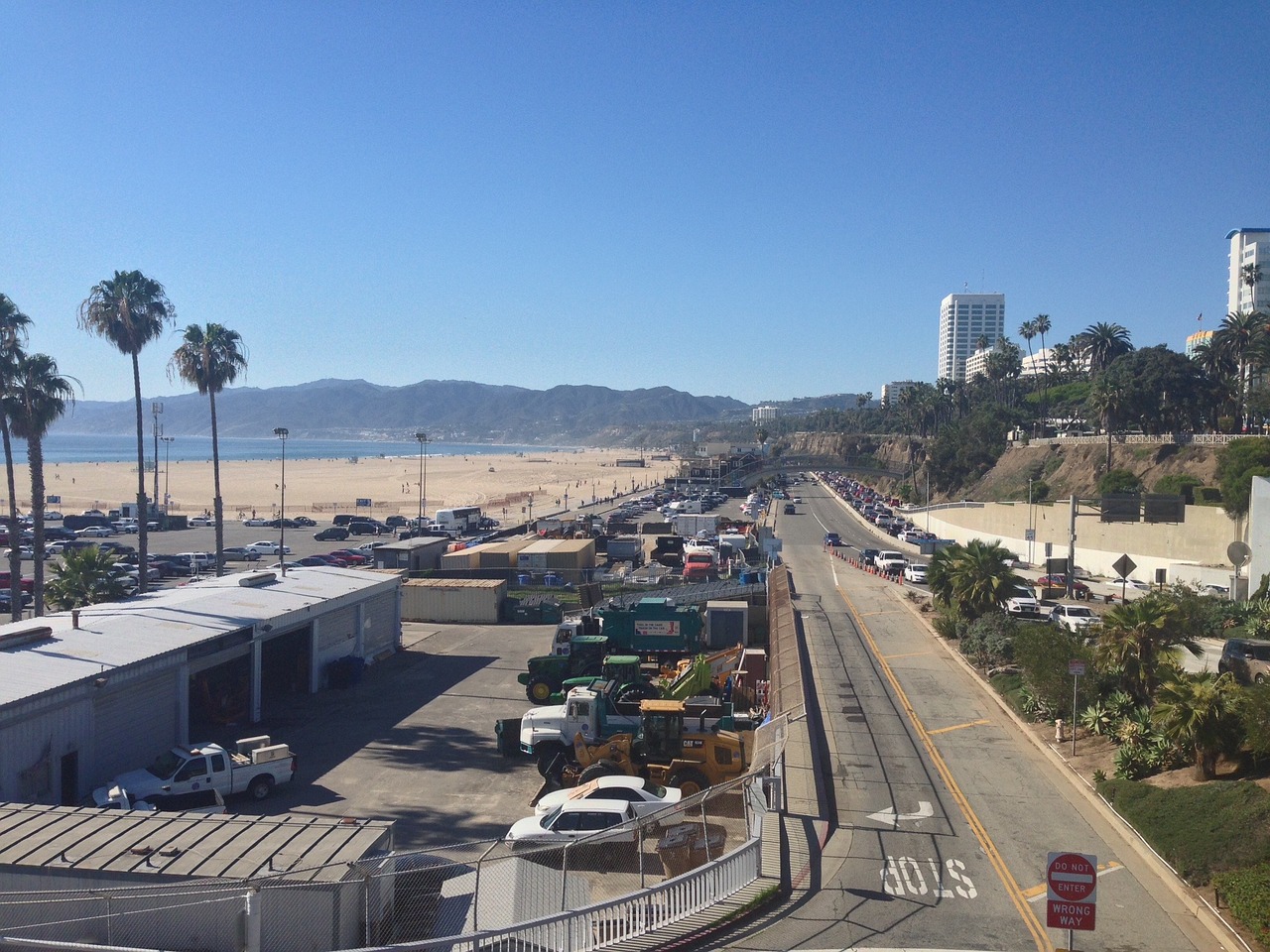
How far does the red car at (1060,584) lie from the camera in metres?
44.0

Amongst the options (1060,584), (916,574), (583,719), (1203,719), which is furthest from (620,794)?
(1060,584)

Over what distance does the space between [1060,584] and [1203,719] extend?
33295 millimetres

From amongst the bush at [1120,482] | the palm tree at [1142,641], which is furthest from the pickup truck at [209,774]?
the bush at [1120,482]

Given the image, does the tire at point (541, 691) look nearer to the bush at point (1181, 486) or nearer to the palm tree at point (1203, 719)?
the palm tree at point (1203, 719)

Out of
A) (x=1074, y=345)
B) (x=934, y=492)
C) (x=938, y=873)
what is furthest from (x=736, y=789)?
(x=1074, y=345)

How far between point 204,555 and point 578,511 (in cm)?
4258

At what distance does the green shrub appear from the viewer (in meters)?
12.1

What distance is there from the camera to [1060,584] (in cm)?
4759

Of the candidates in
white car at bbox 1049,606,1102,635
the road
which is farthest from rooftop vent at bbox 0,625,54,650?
white car at bbox 1049,606,1102,635

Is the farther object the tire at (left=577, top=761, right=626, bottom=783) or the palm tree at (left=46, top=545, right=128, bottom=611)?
the palm tree at (left=46, top=545, right=128, bottom=611)

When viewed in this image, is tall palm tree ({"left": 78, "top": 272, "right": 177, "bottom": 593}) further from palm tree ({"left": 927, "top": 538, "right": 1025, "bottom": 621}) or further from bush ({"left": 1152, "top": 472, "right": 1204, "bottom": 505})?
bush ({"left": 1152, "top": 472, "right": 1204, "bottom": 505})

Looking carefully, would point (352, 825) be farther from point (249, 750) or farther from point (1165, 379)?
point (1165, 379)

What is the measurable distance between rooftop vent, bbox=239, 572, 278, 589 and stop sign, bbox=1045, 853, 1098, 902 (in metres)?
26.4

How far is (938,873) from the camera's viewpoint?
14.5 metres
